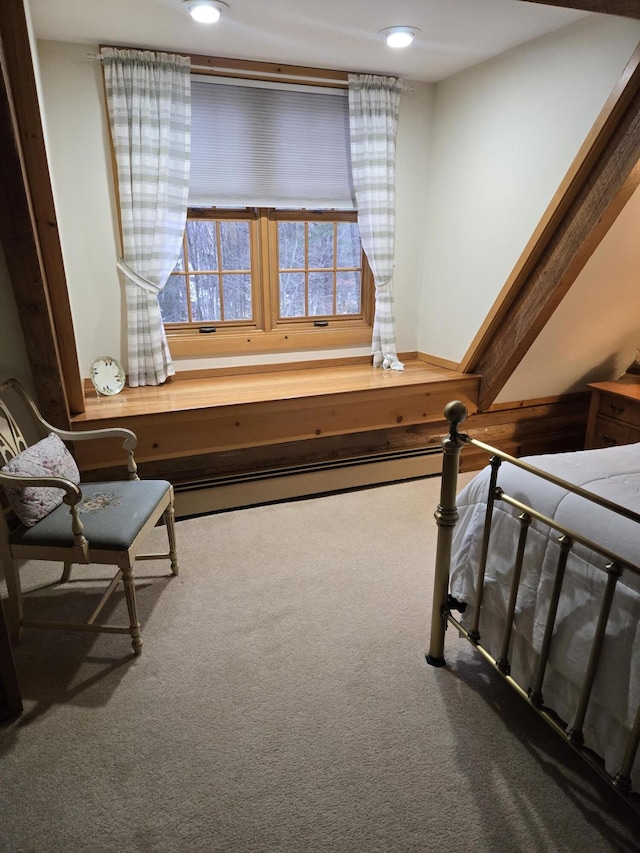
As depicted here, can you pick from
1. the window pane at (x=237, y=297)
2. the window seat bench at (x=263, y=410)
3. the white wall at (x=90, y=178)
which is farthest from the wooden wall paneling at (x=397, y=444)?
the window pane at (x=237, y=297)

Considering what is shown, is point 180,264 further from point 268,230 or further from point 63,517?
point 63,517

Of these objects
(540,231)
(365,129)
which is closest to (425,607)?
(540,231)

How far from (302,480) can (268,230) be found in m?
1.49

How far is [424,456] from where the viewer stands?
346 centimetres

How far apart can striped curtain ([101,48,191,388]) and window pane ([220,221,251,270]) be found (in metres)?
0.35

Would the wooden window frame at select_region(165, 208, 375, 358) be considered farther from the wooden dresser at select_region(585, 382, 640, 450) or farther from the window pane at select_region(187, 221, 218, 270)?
the wooden dresser at select_region(585, 382, 640, 450)

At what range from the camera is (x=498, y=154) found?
116 inches

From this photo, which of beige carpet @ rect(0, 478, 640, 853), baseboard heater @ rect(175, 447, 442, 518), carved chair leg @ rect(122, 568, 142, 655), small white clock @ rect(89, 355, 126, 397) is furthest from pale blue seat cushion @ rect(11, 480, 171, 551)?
small white clock @ rect(89, 355, 126, 397)

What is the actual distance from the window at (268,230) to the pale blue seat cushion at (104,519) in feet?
4.31

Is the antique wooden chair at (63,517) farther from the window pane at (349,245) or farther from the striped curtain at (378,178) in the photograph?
the window pane at (349,245)

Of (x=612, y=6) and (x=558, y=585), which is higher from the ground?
(x=612, y=6)

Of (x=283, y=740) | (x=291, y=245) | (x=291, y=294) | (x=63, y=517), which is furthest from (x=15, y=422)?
(x=291, y=245)

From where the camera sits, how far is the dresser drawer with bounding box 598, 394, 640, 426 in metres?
3.14

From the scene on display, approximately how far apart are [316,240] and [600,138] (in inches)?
65.7
